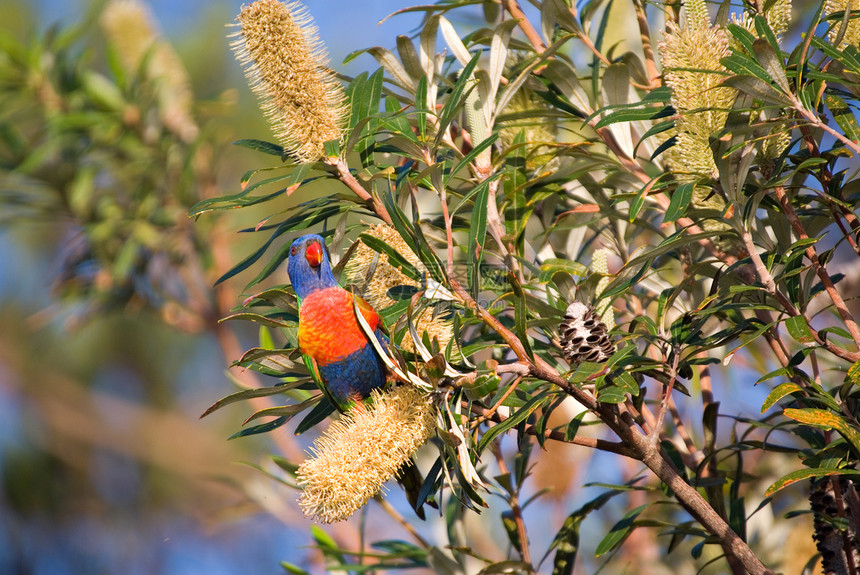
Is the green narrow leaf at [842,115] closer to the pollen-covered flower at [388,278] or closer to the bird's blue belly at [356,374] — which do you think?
the pollen-covered flower at [388,278]

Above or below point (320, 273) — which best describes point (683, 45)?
above

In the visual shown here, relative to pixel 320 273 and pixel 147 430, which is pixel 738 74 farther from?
pixel 147 430

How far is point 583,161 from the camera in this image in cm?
128

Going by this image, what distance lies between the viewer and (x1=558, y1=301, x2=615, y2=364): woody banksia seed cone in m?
1.03

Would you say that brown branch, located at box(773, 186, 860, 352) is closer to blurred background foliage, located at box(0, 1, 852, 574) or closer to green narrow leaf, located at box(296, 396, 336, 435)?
blurred background foliage, located at box(0, 1, 852, 574)

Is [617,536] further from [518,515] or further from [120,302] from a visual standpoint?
[120,302]

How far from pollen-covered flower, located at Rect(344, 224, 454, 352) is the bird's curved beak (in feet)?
0.25

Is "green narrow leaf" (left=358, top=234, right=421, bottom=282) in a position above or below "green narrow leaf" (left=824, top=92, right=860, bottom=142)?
above

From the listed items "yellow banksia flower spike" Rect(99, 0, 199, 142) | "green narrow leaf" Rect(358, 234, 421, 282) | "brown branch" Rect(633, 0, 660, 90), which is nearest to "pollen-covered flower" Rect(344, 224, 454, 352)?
"green narrow leaf" Rect(358, 234, 421, 282)

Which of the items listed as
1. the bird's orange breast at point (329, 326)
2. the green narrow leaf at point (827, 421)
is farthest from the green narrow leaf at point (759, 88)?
the bird's orange breast at point (329, 326)

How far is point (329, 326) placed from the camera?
1.26 metres

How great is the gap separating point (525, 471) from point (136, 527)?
4.44 m

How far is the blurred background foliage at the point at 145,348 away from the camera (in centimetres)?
217

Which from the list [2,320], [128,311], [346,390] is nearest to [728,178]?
[346,390]
